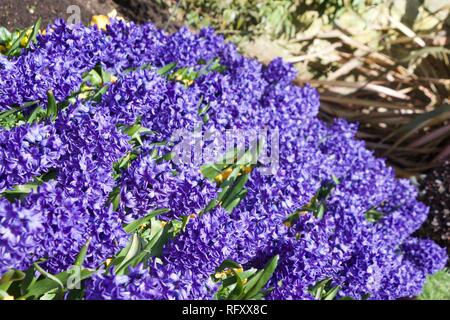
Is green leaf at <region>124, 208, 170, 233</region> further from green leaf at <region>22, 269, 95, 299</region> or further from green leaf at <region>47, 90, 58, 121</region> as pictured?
green leaf at <region>47, 90, 58, 121</region>

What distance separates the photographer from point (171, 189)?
2.44 m

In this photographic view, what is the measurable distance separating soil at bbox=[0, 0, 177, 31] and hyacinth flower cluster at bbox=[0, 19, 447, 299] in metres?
0.76

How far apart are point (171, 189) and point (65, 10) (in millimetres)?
2415

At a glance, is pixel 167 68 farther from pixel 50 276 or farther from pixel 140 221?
pixel 50 276

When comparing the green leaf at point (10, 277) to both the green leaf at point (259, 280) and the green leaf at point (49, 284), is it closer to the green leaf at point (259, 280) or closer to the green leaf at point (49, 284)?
the green leaf at point (49, 284)

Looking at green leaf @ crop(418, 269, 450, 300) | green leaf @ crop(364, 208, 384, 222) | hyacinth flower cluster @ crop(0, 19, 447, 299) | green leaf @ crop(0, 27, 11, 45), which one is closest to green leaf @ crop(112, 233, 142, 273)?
hyacinth flower cluster @ crop(0, 19, 447, 299)

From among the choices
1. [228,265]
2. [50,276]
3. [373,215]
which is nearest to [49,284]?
[50,276]

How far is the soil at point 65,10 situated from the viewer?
12.8ft

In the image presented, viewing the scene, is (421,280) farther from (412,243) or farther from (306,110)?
(306,110)

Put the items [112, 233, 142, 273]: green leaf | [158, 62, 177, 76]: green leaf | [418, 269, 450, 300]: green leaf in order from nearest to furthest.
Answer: [112, 233, 142, 273]: green leaf < [158, 62, 177, 76]: green leaf < [418, 269, 450, 300]: green leaf

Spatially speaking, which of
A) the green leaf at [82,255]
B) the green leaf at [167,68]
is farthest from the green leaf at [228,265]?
the green leaf at [167,68]

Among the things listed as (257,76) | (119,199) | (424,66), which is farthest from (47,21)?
(424,66)

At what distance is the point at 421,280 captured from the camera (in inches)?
Answer: 139

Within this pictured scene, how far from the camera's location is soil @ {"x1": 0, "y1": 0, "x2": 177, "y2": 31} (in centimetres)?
391
